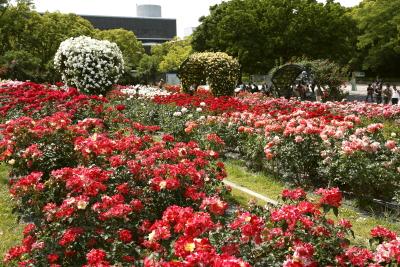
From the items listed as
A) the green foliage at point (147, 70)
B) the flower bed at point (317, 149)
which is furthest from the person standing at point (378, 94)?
the green foliage at point (147, 70)

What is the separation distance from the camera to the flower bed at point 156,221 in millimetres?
3229

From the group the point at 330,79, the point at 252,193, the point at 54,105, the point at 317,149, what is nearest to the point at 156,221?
the point at 252,193

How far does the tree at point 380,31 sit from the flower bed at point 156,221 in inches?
1567

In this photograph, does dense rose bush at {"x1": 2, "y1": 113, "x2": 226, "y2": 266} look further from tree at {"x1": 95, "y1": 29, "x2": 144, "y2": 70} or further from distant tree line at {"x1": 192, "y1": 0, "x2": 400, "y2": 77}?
tree at {"x1": 95, "y1": 29, "x2": 144, "y2": 70}

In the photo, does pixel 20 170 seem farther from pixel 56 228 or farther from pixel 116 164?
pixel 56 228

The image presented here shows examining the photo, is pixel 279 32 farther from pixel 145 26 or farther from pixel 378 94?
pixel 145 26

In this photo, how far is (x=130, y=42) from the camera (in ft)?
201

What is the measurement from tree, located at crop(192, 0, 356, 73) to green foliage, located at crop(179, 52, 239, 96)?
53.5ft

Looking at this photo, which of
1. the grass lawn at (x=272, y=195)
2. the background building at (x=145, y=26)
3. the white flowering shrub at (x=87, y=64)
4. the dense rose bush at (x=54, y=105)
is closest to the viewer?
the grass lawn at (x=272, y=195)

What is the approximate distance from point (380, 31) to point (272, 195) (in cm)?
4097

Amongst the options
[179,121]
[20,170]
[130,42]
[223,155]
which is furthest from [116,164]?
[130,42]

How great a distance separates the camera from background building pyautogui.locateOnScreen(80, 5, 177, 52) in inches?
3346

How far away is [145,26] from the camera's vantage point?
90.4 meters

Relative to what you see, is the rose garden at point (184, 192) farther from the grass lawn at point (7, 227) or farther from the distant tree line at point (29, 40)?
the distant tree line at point (29, 40)
